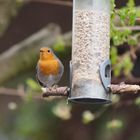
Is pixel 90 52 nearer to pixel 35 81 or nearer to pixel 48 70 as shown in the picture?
pixel 48 70

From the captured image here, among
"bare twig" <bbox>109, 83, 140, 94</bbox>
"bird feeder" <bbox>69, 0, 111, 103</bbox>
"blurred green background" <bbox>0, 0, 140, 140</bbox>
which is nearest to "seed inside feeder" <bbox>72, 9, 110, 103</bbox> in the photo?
"bird feeder" <bbox>69, 0, 111, 103</bbox>

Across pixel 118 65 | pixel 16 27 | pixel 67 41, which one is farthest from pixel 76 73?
pixel 16 27

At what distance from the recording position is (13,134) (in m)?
12.1

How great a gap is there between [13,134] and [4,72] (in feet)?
9.29

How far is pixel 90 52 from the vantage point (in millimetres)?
6840

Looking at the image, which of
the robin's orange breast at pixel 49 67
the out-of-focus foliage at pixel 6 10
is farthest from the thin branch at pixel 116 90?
the out-of-focus foliage at pixel 6 10

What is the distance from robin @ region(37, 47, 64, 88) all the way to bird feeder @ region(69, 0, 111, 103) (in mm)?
109

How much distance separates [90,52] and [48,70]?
33 centimetres

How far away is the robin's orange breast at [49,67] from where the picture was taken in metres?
6.92

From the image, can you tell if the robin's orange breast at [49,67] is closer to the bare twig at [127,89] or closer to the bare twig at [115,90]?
the bare twig at [115,90]

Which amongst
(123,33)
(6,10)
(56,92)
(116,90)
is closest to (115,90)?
(116,90)

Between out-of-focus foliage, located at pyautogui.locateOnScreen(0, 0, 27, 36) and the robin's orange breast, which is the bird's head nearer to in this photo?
the robin's orange breast

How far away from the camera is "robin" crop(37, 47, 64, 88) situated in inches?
272

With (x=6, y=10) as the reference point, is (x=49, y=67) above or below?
below
